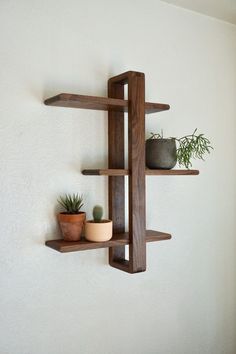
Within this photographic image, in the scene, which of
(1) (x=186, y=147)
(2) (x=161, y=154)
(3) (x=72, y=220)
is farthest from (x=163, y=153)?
(3) (x=72, y=220)

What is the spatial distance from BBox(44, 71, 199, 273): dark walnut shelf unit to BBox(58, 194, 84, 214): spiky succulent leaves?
111 mm

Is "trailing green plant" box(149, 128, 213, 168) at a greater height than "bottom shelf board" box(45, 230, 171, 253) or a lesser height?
greater

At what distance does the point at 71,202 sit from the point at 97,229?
0.48 ft

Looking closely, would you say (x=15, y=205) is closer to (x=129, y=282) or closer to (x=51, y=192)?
(x=51, y=192)

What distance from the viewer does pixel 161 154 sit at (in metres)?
1.56

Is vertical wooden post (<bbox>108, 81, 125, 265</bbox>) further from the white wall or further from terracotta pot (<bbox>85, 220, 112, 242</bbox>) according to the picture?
terracotta pot (<bbox>85, 220, 112, 242</bbox>)

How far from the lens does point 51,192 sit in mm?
1463

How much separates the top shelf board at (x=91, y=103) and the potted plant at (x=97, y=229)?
1.31 ft

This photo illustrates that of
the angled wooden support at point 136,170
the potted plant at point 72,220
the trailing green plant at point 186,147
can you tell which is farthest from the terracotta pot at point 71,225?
the trailing green plant at point 186,147

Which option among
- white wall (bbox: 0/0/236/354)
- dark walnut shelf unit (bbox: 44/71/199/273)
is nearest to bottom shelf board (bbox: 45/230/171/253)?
dark walnut shelf unit (bbox: 44/71/199/273)

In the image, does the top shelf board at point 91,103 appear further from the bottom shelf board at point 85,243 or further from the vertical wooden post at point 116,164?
the bottom shelf board at point 85,243

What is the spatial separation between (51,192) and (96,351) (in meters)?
0.71

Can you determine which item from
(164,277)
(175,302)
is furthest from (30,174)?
(175,302)

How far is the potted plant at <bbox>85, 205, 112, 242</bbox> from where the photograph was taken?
4.60ft
